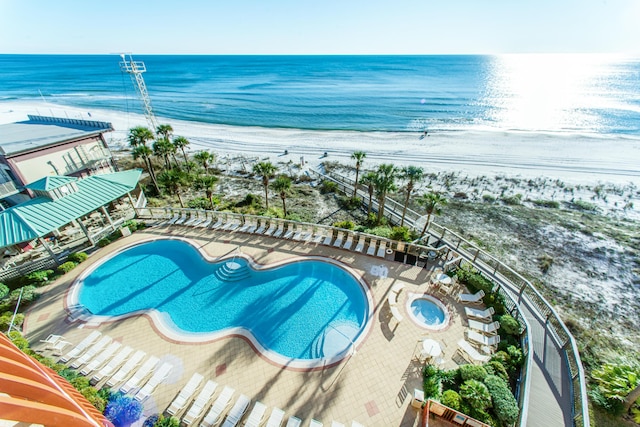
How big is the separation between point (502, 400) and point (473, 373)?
1.22 metres

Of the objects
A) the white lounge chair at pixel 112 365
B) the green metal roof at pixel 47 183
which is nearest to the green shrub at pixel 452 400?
the white lounge chair at pixel 112 365

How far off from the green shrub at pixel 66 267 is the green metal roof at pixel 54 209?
8.51 feet

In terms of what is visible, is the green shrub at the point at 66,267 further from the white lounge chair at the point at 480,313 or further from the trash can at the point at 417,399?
the white lounge chair at the point at 480,313

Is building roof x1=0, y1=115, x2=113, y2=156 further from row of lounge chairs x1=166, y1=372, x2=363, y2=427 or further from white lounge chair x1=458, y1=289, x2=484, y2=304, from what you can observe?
white lounge chair x1=458, y1=289, x2=484, y2=304

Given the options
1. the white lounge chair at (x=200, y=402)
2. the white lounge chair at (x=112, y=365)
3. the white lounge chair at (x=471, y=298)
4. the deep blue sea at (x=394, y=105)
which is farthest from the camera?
the deep blue sea at (x=394, y=105)

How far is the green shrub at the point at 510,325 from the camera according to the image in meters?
13.0

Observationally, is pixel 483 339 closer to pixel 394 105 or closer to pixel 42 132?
pixel 42 132

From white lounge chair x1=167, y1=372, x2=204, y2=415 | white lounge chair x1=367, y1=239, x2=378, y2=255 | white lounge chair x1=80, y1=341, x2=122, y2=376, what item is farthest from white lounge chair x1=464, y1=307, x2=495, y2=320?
white lounge chair x1=80, y1=341, x2=122, y2=376

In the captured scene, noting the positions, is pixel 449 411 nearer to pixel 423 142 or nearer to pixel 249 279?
pixel 249 279

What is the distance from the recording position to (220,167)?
4234 centimetres

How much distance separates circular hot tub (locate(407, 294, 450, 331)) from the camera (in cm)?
1430

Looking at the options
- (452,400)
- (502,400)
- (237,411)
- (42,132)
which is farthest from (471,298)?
(42,132)

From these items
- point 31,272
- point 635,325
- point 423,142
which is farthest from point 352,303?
point 423,142

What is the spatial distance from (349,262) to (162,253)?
1440 centimetres
